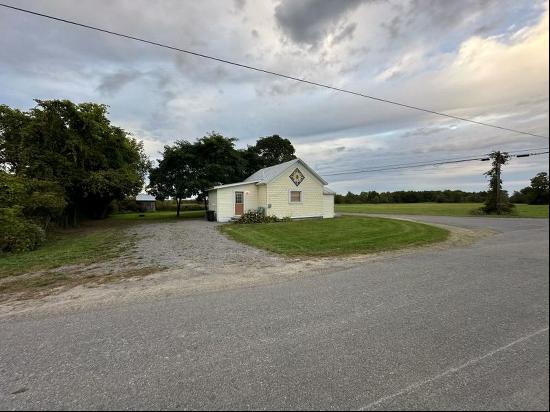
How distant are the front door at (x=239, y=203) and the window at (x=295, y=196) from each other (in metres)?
3.86

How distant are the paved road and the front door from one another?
18.7m

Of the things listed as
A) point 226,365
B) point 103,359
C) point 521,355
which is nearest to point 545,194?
point 521,355

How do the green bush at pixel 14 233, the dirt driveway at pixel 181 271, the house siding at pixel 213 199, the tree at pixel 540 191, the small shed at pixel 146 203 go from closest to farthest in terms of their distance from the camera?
the tree at pixel 540 191 < the dirt driveway at pixel 181 271 < the green bush at pixel 14 233 < the house siding at pixel 213 199 < the small shed at pixel 146 203

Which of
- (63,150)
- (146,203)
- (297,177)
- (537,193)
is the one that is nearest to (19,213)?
(63,150)

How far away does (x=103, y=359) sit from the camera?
310cm

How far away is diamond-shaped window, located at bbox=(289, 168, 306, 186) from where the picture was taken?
23.8 m

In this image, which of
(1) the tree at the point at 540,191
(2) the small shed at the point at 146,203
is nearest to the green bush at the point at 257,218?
(1) the tree at the point at 540,191

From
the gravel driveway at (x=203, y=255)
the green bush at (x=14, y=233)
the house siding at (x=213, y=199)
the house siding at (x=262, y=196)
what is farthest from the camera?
the house siding at (x=213, y=199)

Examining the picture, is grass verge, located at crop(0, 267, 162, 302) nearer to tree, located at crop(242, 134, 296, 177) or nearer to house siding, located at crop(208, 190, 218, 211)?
house siding, located at crop(208, 190, 218, 211)

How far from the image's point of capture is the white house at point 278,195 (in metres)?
23.0

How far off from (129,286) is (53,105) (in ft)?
67.3

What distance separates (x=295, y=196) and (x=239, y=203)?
442 cm

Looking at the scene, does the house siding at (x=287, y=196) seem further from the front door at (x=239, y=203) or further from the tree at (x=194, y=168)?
the tree at (x=194, y=168)

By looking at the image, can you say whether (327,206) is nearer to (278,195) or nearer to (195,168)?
(278,195)
